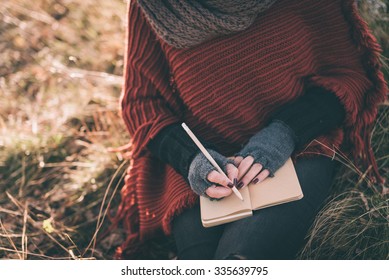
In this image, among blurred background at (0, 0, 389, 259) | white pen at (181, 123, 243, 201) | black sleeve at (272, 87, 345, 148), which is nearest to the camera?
white pen at (181, 123, 243, 201)

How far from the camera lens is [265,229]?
154cm

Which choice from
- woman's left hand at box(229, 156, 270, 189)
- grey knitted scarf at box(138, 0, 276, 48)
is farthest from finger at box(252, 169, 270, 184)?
grey knitted scarf at box(138, 0, 276, 48)

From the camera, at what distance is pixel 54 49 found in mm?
3334

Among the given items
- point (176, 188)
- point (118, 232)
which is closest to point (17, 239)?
point (118, 232)

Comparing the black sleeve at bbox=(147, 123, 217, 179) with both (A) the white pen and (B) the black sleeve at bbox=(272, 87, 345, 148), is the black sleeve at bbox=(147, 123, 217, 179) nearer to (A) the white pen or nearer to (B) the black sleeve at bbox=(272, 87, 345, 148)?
(A) the white pen

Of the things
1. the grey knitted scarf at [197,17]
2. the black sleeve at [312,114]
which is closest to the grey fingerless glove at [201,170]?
the black sleeve at [312,114]

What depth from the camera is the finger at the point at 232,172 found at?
1546mm

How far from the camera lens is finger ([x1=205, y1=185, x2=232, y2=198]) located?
1.54 m

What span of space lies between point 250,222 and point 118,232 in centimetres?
101

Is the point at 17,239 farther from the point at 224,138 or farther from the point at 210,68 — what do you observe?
the point at 210,68

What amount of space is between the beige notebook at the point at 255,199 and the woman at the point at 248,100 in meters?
0.04

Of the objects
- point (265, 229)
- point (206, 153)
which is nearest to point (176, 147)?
point (206, 153)

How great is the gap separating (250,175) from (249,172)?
11 mm

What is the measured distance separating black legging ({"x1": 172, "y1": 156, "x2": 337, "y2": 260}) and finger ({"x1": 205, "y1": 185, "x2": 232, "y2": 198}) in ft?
0.43
